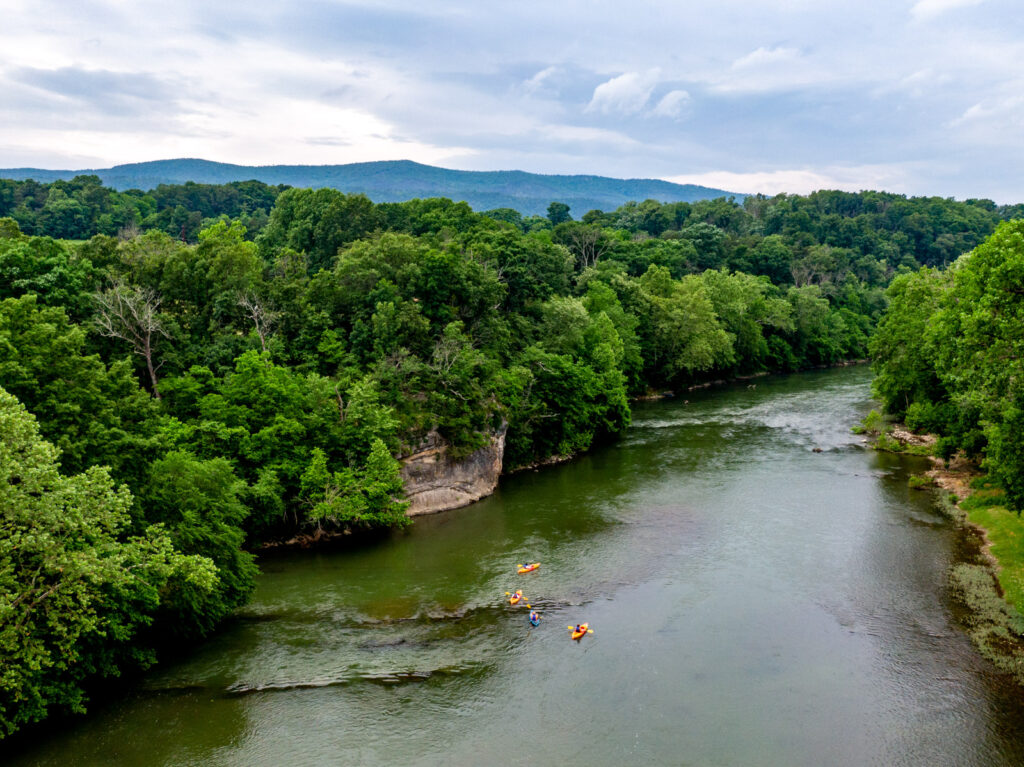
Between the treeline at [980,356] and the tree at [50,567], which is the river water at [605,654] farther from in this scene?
the treeline at [980,356]

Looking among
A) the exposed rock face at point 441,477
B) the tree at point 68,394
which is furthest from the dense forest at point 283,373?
the exposed rock face at point 441,477

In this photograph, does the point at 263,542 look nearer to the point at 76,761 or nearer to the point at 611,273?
the point at 76,761

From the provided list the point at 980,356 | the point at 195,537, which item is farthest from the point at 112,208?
the point at 980,356

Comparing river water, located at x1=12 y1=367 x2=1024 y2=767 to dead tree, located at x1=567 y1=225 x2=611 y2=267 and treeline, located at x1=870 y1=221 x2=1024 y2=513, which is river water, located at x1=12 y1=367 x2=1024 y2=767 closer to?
treeline, located at x1=870 y1=221 x2=1024 y2=513

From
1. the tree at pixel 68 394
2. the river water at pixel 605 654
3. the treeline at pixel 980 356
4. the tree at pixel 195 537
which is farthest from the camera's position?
the tree at pixel 195 537

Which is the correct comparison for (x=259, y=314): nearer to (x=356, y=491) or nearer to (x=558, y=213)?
(x=356, y=491)

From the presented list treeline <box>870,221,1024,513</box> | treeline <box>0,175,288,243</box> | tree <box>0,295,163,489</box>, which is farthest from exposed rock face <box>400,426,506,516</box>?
treeline <box>0,175,288,243</box>
